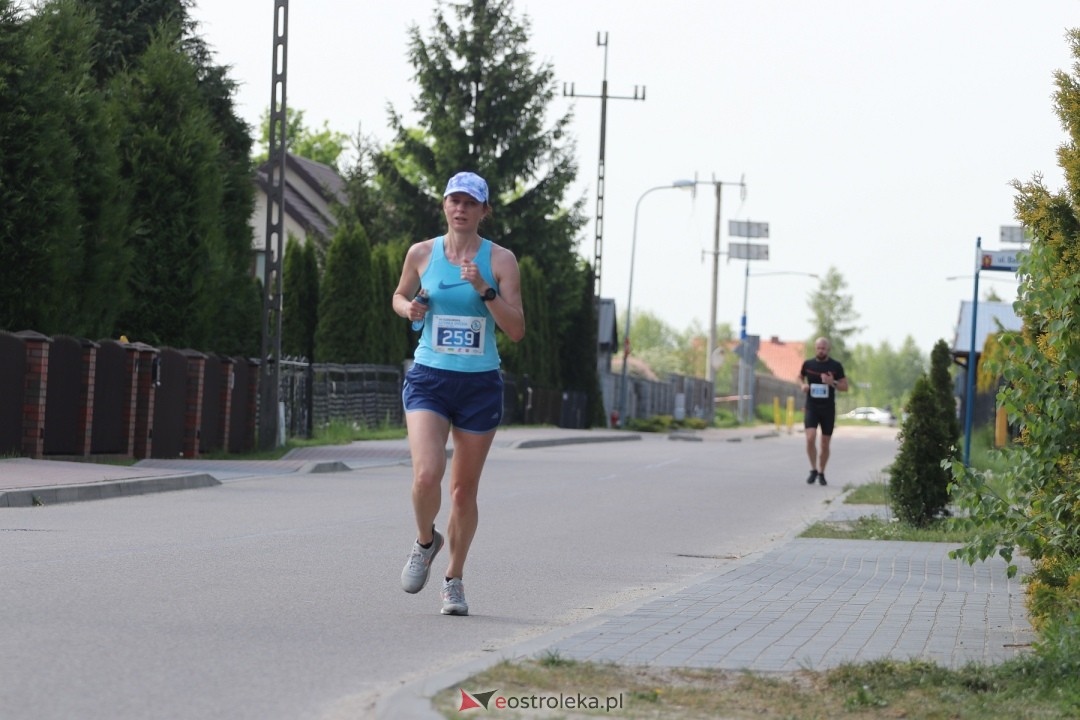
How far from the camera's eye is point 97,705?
18.2 ft

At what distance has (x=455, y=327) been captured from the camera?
8.16 m

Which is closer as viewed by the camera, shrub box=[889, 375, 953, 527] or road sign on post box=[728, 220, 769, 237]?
shrub box=[889, 375, 953, 527]

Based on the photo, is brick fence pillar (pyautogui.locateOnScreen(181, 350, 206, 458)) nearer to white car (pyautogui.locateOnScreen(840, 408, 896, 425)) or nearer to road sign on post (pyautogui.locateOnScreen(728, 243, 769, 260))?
road sign on post (pyautogui.locateOnScreen(728, 243, 769, 260))

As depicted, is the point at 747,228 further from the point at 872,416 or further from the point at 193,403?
the point at 872,416

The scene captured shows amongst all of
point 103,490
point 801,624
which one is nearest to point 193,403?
point 103,490

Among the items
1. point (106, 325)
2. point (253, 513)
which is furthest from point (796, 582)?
point (106, 325)

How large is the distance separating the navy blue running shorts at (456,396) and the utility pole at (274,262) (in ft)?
52.5

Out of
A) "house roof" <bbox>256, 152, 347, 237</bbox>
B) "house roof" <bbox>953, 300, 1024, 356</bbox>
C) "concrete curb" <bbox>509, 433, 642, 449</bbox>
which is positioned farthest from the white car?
"house roof" <bbox>953, 300, 1024, 356</bbox>

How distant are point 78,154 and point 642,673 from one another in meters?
17.9

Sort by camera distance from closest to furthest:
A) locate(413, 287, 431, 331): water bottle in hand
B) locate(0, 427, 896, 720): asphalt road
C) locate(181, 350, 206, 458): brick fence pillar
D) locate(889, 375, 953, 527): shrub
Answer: locate(0, 427, 896, 720): asphalt road, locate(413, 287, 431, 331): water bottle in hand, locate(889, 375, 953, 527): shrub, locate(181, 350, 206, 458): brick fence pillar

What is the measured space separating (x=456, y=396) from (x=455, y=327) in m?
0.34

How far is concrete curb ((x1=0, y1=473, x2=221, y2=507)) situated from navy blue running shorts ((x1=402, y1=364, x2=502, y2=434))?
7.51m

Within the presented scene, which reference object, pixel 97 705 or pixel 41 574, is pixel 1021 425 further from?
pixel 41 574

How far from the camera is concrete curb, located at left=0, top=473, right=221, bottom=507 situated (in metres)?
14.7
